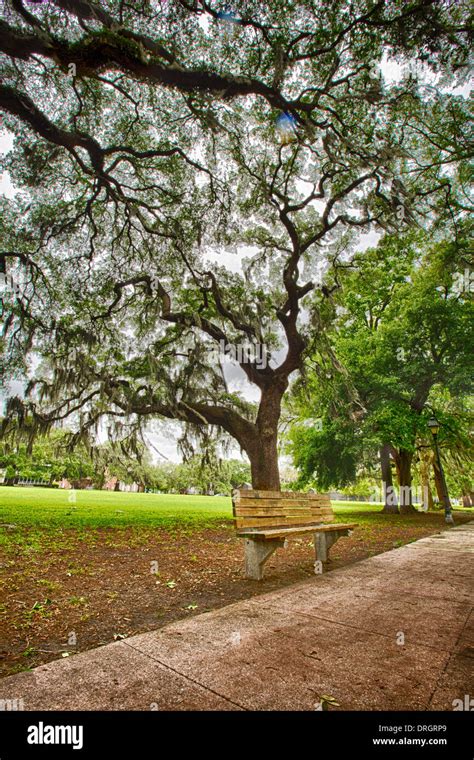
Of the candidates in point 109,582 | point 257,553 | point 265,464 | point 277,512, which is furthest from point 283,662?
point 265,464

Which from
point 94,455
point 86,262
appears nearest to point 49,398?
point 94,455

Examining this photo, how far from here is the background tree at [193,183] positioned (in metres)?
8.39

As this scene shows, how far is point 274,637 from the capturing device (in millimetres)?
2838

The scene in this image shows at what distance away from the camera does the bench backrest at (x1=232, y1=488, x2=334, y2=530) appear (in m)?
4.51

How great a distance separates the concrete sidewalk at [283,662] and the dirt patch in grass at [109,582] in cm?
43

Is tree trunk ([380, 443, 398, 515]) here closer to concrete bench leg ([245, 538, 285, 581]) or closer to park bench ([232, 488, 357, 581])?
park bench ([232, 488, 357, 581])

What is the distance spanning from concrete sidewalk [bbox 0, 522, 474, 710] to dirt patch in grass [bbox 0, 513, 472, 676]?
428 millimetres

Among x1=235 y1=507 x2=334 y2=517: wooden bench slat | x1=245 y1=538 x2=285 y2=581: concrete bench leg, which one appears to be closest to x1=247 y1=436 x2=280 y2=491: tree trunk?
x1=235 y1=507 x2=334 y2=517: wooden bench slat

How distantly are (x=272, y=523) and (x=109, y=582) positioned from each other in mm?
2178

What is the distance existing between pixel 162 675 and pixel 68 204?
13270mm

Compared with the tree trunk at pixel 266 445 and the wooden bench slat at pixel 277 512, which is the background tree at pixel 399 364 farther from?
the wooden bench slat at pixel 277 512

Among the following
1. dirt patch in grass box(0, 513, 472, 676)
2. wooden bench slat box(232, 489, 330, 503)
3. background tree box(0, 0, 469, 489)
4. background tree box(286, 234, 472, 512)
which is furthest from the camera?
background tree box(286, 234, 472, 512)

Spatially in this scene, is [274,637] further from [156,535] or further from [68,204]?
[68,204]

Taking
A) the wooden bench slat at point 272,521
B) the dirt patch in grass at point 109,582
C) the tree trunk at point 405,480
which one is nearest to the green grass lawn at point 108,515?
the tree trunk at point 405,480
